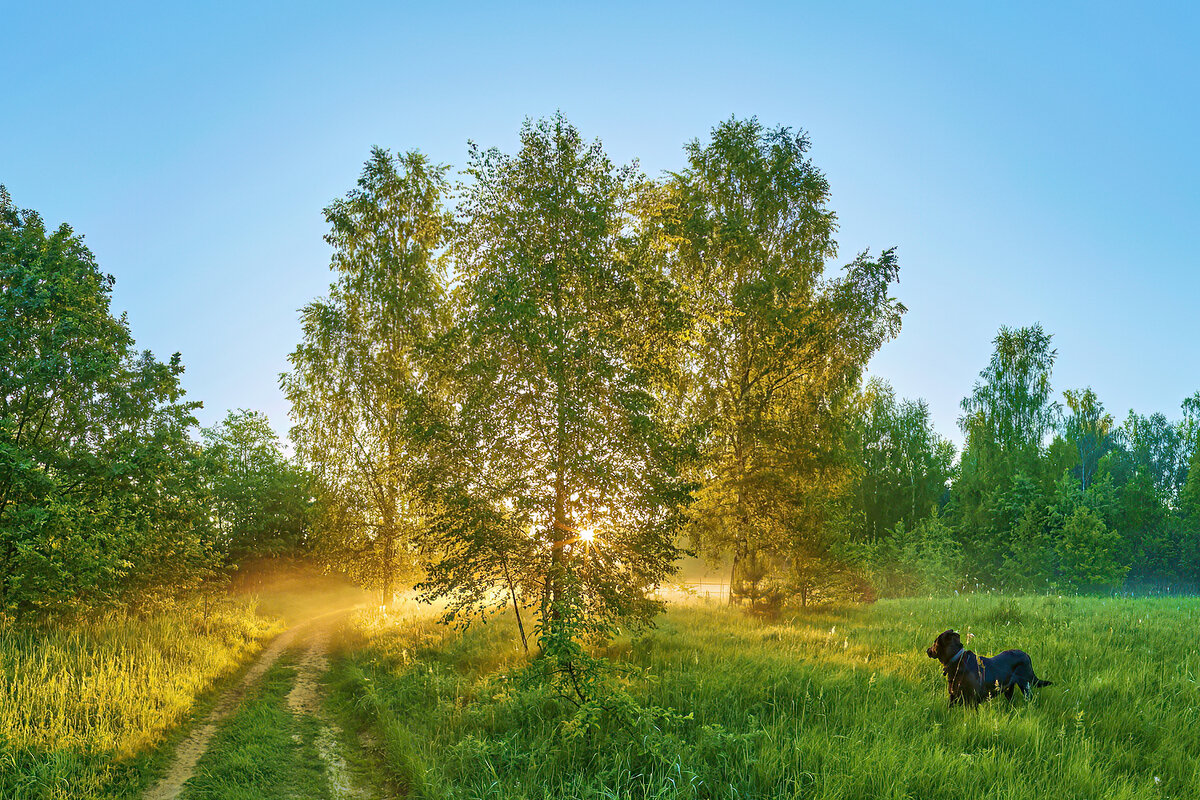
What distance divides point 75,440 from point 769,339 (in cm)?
1749

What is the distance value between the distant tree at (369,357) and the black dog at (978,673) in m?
16.1

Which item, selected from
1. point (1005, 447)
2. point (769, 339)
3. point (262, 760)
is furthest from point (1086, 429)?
point (262, 760)

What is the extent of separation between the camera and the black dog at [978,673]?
6.57 metres

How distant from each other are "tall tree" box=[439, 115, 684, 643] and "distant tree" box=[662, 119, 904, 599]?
5071 mm

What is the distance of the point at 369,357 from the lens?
1983 centimetres

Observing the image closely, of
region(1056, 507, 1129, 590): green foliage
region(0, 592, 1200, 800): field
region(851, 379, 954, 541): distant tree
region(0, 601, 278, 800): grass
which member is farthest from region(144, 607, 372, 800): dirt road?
region(1056, 507, 1129, 590): green foliage

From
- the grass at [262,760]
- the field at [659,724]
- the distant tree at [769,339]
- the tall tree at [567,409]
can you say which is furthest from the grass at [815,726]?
the distant tree at [769,339]

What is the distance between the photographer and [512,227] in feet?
35.1

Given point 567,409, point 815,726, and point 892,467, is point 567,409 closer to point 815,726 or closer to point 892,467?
point 815,726

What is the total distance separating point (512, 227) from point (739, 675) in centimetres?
854

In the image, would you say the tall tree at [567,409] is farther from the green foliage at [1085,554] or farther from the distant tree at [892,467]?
the green foliage at [1085,554]

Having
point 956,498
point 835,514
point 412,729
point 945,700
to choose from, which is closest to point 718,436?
point 835,514

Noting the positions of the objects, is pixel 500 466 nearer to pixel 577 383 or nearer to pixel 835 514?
pixel 577 383

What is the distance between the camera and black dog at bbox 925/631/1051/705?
6566 mm
